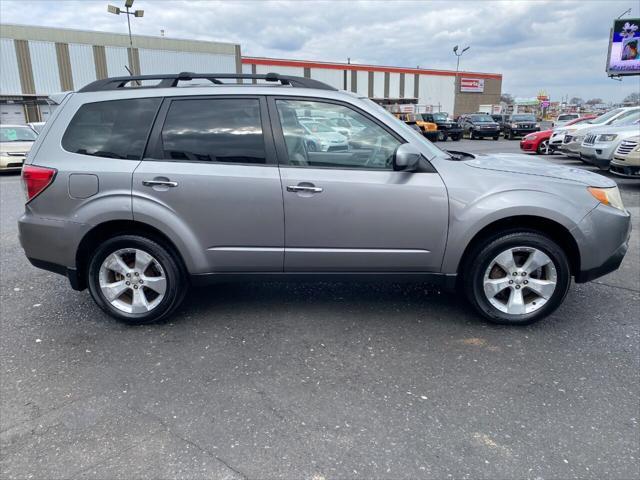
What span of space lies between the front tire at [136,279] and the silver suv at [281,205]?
0.01m

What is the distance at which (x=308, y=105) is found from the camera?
12.5 feet

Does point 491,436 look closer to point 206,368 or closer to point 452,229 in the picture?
point 452,229

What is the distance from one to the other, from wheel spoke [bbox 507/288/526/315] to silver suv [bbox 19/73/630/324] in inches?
0.4

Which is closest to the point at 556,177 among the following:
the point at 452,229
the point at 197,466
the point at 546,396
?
the point at 452,229

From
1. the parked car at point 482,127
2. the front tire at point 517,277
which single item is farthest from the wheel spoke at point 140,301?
the parked car at point 482,127

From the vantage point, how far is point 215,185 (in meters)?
3.66

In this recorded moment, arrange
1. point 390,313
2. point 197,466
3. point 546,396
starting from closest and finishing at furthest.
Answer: point 197,466 < point 546,396 < point 390,313

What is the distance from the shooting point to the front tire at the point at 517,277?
3.74m

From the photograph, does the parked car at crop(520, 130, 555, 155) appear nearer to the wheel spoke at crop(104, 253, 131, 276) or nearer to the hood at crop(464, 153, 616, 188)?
the hood at crop(464, 153, 616, 188)

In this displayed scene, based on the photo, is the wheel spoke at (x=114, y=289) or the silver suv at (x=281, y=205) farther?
the wheel spoke at (x=114, y=289)

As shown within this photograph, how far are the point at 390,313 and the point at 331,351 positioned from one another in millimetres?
834

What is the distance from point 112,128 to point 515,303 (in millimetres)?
3364

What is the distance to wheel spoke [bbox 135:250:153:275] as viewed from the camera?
382cm

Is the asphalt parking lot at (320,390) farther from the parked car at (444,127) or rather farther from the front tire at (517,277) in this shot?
the parked car at (444,127)
